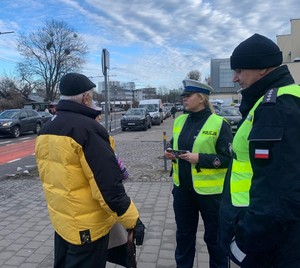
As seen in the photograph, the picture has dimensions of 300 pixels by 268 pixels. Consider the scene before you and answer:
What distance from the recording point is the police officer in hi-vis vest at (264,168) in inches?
63.5

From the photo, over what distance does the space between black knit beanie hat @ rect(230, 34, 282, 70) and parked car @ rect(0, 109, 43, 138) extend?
20683 millimetres

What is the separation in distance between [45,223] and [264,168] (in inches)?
174

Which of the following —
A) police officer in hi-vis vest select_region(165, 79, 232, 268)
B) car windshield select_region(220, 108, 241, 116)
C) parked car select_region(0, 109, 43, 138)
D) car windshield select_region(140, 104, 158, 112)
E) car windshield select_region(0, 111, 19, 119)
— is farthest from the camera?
car windshield select_region(140, 104, 158, 112)

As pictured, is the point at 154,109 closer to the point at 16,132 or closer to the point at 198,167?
the point at 16,132

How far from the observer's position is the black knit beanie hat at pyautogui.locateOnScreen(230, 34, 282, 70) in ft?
6.00

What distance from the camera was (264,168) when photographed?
5.40 ft

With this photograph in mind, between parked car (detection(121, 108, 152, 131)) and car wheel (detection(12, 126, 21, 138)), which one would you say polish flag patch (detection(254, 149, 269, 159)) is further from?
parked car (detection(121, 108, 152, 131))

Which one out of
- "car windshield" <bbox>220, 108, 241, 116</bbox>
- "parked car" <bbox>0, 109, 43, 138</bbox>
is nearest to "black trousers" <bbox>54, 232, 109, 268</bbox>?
"parked car" <bbox>0, 109, 43, 138</bbox>

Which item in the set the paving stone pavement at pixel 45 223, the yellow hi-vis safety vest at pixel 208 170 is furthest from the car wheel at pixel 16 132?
the yellow hi-vis safety vest at pixel 208 170

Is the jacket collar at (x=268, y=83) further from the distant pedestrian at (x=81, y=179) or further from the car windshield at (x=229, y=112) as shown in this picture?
the car windshield at (x=229, y=112)

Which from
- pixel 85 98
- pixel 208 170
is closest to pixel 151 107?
pixel 208 170

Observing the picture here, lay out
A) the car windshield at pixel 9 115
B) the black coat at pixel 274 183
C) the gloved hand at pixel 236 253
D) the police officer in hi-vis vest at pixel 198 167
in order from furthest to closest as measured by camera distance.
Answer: the car windshield at pixel 9 115 → the police officer in hi-vis vest at pixel 198 167 → the gloved hand at pixel 236 253 → the black coat at pixel 274 183

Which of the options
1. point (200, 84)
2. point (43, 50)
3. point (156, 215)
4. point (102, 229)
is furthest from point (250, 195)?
point (43, 50)

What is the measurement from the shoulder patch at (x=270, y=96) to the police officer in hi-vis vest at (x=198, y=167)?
1.47 metres
